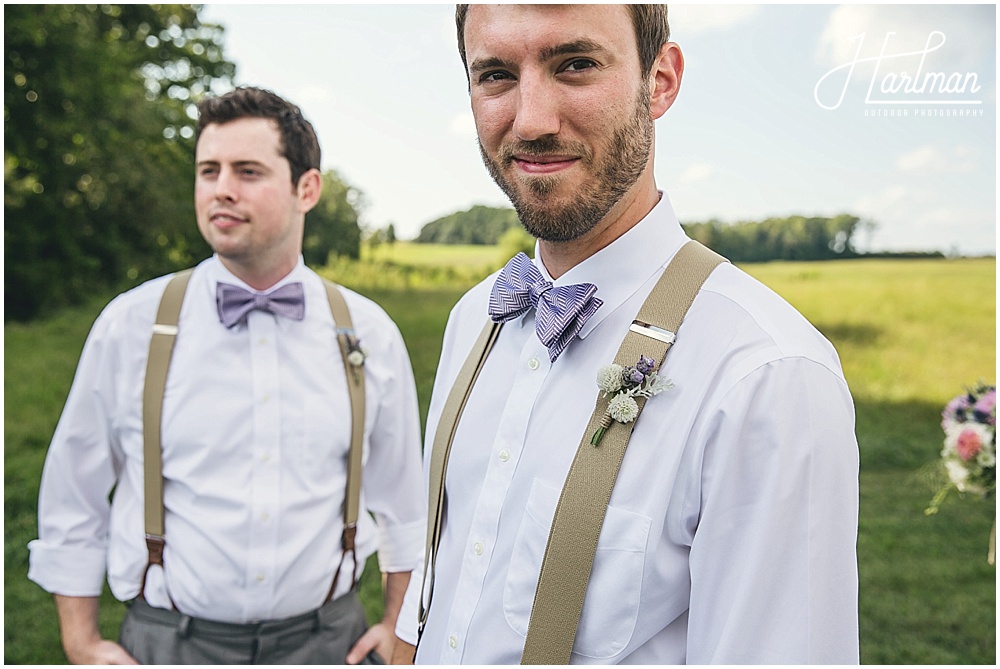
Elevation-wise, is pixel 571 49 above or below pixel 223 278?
above

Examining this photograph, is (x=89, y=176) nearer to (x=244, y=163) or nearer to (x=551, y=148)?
(x=244, y=163)

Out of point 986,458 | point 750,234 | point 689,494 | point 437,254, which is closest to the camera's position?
Answer: point 689,494

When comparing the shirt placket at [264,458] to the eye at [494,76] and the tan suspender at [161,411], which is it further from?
the eye at [494,76]

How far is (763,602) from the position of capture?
125 cm

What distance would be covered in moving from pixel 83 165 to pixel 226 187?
9.01 m

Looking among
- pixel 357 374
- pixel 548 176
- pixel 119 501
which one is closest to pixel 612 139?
pixel 548 176

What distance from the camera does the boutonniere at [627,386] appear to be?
1.38 metres

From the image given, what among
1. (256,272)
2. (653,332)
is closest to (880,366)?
(256,272)

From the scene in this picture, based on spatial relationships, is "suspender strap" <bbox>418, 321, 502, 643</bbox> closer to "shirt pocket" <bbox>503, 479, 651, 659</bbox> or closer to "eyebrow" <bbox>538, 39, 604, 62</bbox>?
"shirt pocket" <bbox>503, 479, 651, 659</bbox>

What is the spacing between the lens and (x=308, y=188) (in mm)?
2988

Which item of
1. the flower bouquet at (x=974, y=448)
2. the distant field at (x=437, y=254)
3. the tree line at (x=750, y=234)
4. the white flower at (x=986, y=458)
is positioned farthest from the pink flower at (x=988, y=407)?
the distant field at (x=437, y=254)

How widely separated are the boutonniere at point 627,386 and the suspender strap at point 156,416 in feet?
5.44

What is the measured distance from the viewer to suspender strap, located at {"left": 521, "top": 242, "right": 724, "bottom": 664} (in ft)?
4.51

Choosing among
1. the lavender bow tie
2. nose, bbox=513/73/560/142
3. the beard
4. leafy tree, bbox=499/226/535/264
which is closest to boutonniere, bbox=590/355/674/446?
the beard
